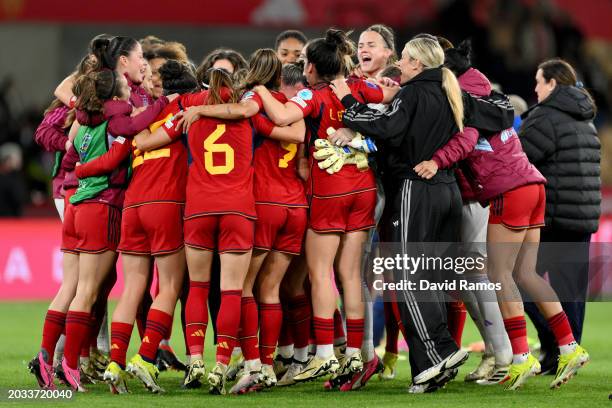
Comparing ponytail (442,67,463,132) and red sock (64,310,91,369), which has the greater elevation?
ponytail (442,67,463,132)

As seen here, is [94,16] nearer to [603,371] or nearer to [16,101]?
[16,101]

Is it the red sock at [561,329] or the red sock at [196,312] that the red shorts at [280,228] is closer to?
the red sock at [196,312]

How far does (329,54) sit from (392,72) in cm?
65

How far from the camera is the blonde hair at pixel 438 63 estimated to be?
770 cm

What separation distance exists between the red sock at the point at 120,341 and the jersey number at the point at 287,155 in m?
1.33

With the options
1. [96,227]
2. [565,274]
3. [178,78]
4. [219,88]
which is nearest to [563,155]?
[565,274]

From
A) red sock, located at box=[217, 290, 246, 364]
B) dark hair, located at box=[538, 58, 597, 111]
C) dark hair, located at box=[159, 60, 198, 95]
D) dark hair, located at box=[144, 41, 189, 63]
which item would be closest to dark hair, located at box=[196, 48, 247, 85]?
dark hair, located at box=[144, 41, 189, 63]

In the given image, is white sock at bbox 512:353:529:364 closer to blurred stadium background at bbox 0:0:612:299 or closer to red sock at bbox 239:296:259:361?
red sock at bbox 239:296:259:361

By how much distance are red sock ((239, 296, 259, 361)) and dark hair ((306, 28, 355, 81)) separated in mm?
1459

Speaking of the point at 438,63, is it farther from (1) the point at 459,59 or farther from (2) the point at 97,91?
(2) the point at 97,91

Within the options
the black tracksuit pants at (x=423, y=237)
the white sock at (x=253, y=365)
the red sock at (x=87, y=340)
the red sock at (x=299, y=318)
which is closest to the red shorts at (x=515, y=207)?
the black tracksuit pants at (x=423, y=237)

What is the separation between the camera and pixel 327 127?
25.8ft

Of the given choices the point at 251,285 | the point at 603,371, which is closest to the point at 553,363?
the point at 603,371

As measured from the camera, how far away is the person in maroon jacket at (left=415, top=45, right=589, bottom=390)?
795cm
